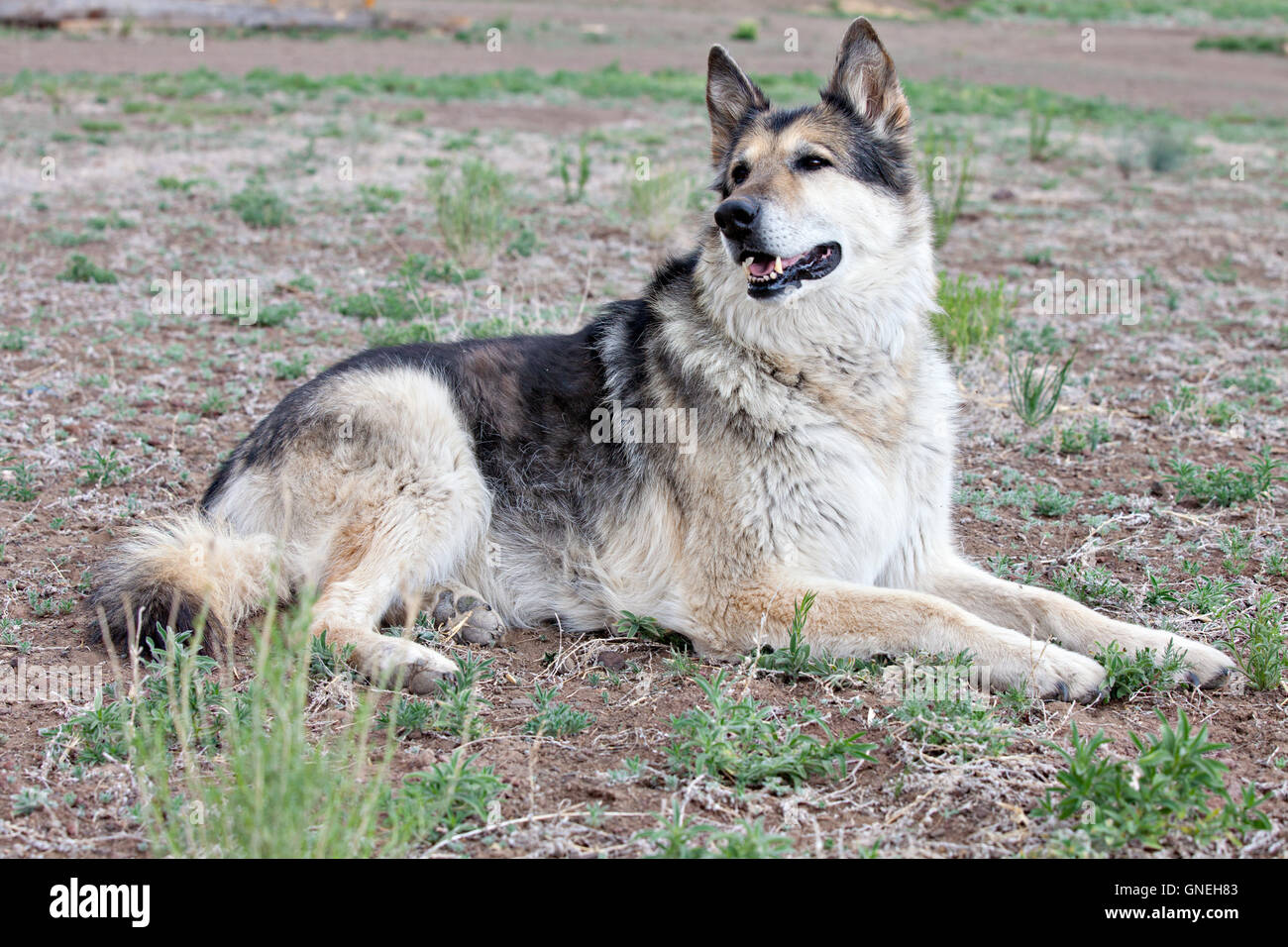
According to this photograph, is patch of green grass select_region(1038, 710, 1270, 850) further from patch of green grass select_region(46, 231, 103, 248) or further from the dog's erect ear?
patch of green grass select_region(46, 231, 103, 248)

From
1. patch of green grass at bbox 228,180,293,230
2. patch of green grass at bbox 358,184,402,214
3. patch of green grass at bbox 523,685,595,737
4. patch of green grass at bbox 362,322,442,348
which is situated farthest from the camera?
patch of green grass at bbox 358,184,402,214

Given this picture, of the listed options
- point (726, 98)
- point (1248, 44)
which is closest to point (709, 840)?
point (726, 98)

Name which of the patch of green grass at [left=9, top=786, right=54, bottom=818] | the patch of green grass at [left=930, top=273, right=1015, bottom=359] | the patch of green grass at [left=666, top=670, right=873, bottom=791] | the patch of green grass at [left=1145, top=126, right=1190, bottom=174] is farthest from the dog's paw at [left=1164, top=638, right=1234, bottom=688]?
the patch of green grass at [left=1145, top=126, right=1190, bottom=174]

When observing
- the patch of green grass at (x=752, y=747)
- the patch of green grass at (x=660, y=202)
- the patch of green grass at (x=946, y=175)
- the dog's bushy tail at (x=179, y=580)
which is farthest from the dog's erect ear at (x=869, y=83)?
the patch of green grass at (x=660, y=202)

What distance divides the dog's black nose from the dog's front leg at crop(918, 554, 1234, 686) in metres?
1.55

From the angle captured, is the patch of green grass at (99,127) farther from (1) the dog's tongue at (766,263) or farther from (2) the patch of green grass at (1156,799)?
(2) the patch of green grass at (1156,799)

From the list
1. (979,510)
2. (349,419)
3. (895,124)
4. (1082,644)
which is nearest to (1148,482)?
(979,510)

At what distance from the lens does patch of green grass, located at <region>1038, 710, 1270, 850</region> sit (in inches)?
108

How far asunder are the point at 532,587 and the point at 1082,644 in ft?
6.95

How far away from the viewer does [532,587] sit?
4.54 metres

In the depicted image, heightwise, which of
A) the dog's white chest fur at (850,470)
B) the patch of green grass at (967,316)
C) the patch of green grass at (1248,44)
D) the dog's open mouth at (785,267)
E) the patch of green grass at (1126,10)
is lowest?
the dog's white chest fur at (850,470)

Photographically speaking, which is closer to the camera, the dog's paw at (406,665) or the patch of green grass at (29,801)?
the patch of green grass at (29,801)

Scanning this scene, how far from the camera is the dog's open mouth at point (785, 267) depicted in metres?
4.13

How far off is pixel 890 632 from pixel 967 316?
12.1 ft
